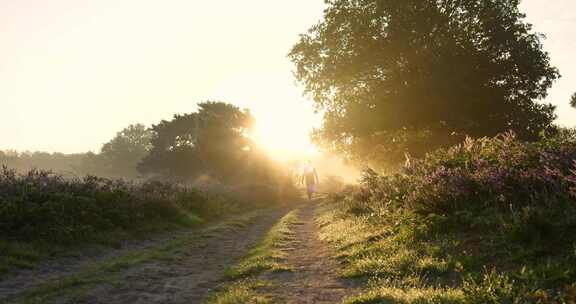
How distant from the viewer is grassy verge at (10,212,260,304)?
23.0 ft

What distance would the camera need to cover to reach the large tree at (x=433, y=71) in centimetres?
2177

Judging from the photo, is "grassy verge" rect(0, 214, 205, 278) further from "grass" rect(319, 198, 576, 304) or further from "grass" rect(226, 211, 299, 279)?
"grass" rect(319, 198, 576, 304)

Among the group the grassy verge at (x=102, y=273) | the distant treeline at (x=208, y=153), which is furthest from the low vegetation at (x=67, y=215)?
the distant treeline at (x=208, y=153)

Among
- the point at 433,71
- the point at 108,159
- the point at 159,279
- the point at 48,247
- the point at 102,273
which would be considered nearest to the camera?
the point at 159,279

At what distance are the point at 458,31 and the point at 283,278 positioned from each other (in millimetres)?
19457

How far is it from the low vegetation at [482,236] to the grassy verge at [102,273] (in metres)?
4.79

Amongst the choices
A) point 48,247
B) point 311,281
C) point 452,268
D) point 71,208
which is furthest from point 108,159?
point 452,268

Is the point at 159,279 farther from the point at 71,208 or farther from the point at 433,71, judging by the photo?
the point at 433,71

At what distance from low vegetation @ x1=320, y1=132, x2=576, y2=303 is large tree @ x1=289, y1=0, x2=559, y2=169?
10.8 metres

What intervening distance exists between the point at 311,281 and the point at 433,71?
1655 centimetres

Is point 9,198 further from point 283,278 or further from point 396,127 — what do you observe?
point 396,127

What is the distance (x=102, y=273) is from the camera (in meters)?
8.69

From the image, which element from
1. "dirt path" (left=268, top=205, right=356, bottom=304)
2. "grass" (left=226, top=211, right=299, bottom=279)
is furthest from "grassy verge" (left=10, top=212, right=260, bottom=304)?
"dirt path" (left=268, top=205, right=356, bottom=304)

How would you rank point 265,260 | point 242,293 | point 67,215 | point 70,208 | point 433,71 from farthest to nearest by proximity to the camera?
point 433,71, point 70,208, point 67,215, point 265,260, point 242,293
